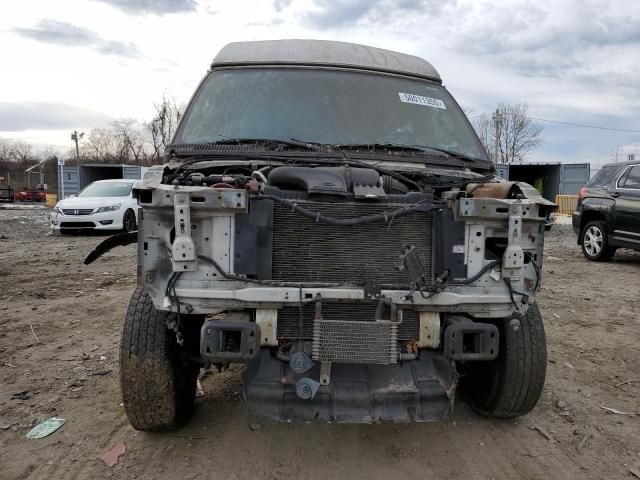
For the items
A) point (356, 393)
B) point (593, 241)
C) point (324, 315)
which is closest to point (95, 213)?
point (593, 241)

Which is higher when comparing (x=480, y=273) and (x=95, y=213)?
(x=480, y=273)

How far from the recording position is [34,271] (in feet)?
25.8

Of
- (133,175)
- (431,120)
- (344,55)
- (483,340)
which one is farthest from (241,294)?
(133,175)

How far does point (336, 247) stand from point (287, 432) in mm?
1277

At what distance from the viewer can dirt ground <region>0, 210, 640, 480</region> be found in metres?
2.73

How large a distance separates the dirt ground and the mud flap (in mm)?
366

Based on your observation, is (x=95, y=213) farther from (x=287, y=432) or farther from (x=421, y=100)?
(x=287, y=432)

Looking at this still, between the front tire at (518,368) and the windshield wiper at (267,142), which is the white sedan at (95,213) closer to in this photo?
the windshield wiper at (267,142)

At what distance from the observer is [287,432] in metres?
3.11

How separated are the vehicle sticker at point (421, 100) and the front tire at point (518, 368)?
1.74m

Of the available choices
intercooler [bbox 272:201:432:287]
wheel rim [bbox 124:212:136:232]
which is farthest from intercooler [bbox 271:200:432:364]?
wheel rim [bbox 124:212:136:232]

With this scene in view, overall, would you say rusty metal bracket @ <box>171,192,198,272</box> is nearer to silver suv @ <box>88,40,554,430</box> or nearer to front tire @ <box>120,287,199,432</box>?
silver suv @ <box>88,40,554,430</box>

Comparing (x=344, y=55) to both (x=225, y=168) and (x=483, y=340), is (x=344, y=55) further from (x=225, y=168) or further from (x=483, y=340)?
(x=483, y=340)

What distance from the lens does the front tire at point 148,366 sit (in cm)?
275
